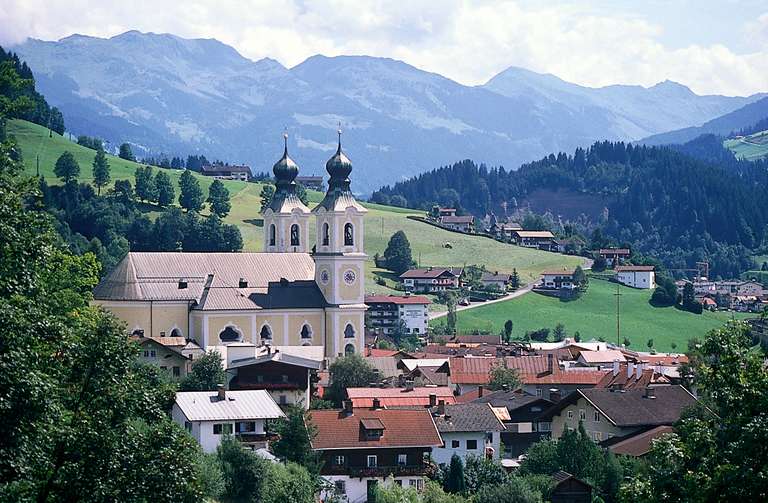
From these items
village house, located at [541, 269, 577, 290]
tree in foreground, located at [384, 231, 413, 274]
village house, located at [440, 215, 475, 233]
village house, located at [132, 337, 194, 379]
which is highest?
village house, located at [440, 215, 475, 233]

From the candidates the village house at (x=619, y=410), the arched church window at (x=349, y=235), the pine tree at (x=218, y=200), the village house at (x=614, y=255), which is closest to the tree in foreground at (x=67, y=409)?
the village house at (x=619, y=410)

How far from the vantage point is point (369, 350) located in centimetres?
9369

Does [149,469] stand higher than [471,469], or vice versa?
[149,469]

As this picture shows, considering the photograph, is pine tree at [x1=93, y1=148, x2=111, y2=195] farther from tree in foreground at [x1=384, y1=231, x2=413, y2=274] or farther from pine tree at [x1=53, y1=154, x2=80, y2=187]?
tree in foreground at [x1=384, y1=231, x2=413, y2=274]

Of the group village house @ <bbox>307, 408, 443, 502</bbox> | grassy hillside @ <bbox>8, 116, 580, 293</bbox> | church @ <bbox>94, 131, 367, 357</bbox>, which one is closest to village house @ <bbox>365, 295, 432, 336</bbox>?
grassy hillside @ <bbox>8, 116, 580, 293</bbox>

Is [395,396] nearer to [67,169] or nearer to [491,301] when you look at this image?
[491,301]

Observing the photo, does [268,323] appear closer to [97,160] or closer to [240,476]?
[240,476]

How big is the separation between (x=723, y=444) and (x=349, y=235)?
62.4 metres

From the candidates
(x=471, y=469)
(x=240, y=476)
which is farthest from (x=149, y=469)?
(x=471, y=469)

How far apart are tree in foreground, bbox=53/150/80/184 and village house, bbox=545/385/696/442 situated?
101895 millimetres

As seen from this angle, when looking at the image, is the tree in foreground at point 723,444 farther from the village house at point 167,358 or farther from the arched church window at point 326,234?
the arched church window at point 326,234

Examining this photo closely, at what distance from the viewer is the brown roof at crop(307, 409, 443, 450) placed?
51.4 metres

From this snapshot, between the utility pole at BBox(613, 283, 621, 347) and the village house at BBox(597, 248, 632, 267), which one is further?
the village house at BBox(597, 248, 632, 267)

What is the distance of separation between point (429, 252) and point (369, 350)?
76885 millimetres
